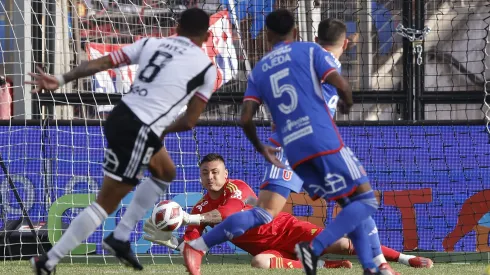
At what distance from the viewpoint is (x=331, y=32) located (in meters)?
7.17

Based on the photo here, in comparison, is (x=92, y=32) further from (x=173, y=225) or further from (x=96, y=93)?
(x=173, y=225)

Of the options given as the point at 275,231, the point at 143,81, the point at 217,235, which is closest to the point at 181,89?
the point at 143,81

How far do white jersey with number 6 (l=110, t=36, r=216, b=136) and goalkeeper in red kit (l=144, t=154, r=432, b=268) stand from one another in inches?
97.9

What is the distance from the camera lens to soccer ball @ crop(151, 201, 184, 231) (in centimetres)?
849

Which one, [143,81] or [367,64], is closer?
[143,81]

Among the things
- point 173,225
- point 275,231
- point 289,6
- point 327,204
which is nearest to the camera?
point 173,225

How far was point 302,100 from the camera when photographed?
20.7ft

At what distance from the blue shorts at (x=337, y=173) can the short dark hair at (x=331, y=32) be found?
1.17 m

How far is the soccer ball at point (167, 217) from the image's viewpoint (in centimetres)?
849

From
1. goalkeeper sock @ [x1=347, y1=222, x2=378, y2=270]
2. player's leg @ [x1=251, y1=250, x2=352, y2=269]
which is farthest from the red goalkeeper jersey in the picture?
goalkeeper sock @ [x1=347, y1=222, x2=378, y2=270]

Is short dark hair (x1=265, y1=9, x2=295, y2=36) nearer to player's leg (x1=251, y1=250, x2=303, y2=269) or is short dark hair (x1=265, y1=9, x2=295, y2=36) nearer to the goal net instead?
player's leg (x1=251, y1=250, x2=303, y2=269)

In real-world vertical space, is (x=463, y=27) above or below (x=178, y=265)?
above

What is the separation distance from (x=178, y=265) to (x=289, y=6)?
3.34 meters

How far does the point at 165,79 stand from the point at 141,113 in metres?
0.27
